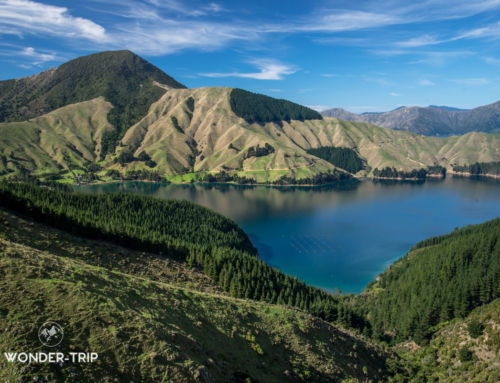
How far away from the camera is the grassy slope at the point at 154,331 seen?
24.3 metres

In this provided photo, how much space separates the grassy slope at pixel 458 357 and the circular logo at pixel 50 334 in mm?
47560

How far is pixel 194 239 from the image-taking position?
123 m

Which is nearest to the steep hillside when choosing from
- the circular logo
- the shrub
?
the shrub

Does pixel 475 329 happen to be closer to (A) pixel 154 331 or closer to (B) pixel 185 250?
(A) pixel 154 331

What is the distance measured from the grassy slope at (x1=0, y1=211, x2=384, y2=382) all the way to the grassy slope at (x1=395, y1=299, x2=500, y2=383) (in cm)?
810

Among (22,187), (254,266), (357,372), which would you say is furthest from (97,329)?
(22,187)

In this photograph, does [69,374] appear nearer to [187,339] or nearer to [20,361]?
[20,361]

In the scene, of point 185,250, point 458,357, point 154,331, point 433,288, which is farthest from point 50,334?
point 433,288

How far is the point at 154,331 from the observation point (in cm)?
2838

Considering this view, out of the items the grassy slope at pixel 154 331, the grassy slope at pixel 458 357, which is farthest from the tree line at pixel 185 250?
the grassy slope at pixel 458 357

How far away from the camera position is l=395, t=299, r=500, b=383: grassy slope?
43.6m

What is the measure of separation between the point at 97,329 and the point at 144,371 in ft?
18.9

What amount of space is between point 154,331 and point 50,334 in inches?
331

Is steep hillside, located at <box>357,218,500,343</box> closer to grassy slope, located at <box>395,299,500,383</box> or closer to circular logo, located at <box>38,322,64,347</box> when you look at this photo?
grassy slope, located at <box>395,299,500,383</box>
